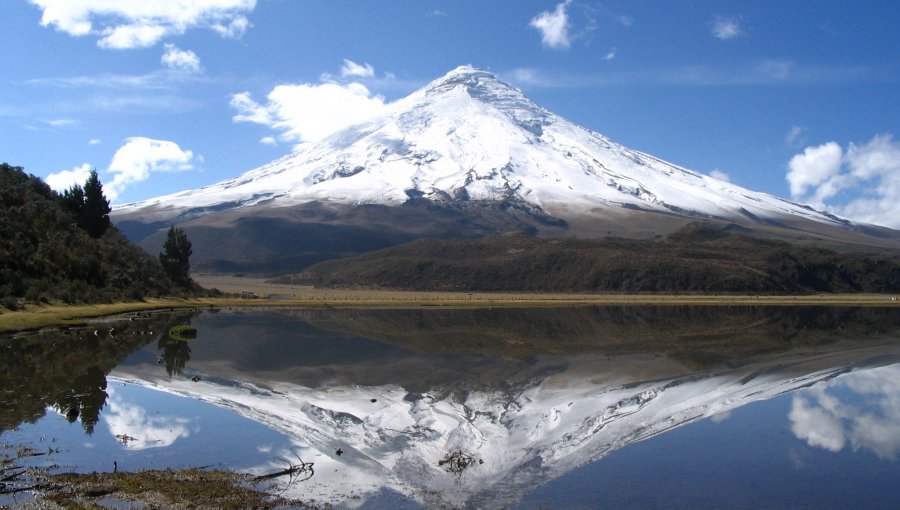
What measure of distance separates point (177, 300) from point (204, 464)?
192 ft

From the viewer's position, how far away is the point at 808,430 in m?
20.8

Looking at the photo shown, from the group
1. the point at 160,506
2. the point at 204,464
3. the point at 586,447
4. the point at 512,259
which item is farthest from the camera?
the point at 512,259

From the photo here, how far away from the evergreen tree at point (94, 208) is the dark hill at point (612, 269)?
63.8 meters

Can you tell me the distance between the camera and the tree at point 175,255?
76250mm

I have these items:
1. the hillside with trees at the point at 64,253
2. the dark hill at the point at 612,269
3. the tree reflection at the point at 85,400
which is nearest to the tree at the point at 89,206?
the hillside with trees at the point at 64,253

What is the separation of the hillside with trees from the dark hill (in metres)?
59.1

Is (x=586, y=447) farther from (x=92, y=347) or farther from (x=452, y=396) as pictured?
(x=92, y=347)

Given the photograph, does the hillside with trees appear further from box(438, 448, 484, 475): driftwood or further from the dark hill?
the dark hill

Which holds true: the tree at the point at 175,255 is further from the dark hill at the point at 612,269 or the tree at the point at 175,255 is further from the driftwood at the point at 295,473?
the driftwood at the point at 295,473

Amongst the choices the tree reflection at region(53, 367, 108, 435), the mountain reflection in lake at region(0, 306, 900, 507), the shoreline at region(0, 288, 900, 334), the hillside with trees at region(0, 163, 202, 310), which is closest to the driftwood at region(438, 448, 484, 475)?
the mountain reflection in lake at region(0, 306, 900, 507)

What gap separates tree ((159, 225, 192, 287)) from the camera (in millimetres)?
76250

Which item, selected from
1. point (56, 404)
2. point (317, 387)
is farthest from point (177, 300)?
point (56, 404)

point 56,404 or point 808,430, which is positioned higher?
point 56,404

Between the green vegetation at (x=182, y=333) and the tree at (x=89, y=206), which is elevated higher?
the tree at (x=89, y=206)
